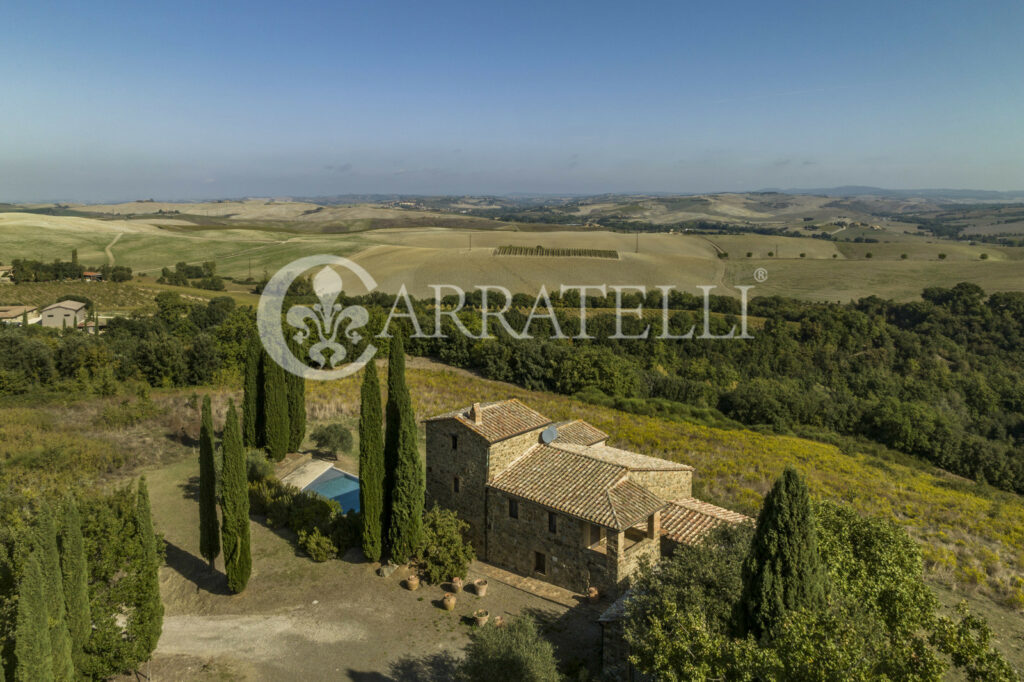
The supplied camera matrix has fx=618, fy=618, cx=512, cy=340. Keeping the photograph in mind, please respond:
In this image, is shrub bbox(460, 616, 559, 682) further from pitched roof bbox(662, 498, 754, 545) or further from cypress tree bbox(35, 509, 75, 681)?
cypress tree bbox(35, 509, 75, 681)

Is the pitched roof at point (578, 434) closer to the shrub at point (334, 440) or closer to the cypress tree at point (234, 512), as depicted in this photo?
the cypress tree at point (234, 512)

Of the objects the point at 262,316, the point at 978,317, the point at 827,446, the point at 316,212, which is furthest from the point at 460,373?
the point at 316,212

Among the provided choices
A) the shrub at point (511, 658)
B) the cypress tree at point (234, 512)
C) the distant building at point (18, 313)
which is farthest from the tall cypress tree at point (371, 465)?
the distant building at point (18, 313)

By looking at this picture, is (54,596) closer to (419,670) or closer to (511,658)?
(419,670)

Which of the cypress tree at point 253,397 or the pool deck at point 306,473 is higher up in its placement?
the cypress tree at point 253,397

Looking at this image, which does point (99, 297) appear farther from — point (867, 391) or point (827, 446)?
point (867, 391)

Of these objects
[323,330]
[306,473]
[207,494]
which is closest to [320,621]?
[207,494]
